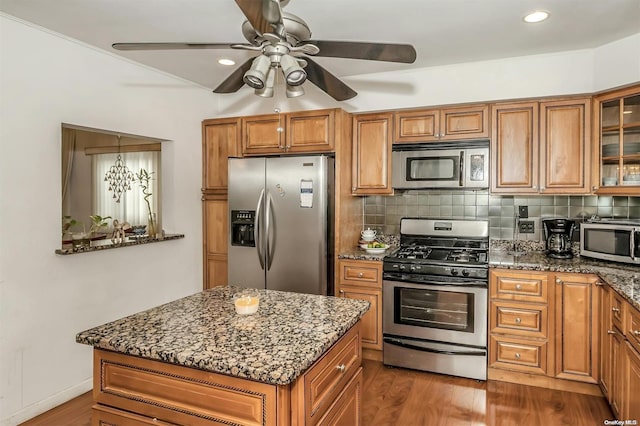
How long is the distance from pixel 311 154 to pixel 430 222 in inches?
50.4

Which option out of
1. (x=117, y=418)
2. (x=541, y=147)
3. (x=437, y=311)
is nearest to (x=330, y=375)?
(x=117, y=418)

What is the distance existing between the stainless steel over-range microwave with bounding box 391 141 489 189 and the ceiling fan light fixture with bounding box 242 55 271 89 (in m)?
2.01

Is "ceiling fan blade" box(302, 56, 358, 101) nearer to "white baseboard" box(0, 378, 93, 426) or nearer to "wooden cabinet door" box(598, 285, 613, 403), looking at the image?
"wooden cabinet door" box(598, 285, 613, 403)

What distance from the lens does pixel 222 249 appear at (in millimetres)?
3957

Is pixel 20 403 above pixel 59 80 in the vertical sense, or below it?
below

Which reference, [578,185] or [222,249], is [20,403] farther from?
[578,185]

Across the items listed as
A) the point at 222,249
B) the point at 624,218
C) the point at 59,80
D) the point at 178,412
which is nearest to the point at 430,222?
the point at 624,218

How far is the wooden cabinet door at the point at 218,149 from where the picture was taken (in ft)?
12.7

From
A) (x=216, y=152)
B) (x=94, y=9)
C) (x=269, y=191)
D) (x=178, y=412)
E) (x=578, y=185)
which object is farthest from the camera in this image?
(x=216, y=152)

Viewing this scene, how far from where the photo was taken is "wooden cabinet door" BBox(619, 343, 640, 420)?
1.94 meters

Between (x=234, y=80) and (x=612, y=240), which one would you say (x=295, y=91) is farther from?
(x=612, y=240)

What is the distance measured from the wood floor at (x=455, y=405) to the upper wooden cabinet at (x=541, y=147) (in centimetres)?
150

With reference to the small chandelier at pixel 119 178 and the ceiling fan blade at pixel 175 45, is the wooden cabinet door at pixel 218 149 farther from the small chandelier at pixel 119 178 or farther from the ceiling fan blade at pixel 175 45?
the ceiling fan blade at pixel 175 45

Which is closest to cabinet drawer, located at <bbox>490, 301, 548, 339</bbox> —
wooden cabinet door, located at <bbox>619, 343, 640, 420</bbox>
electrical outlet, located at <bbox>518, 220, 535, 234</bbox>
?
wooden cabinet door, located at <bbox>619, 343, 640, 420</bbox>
